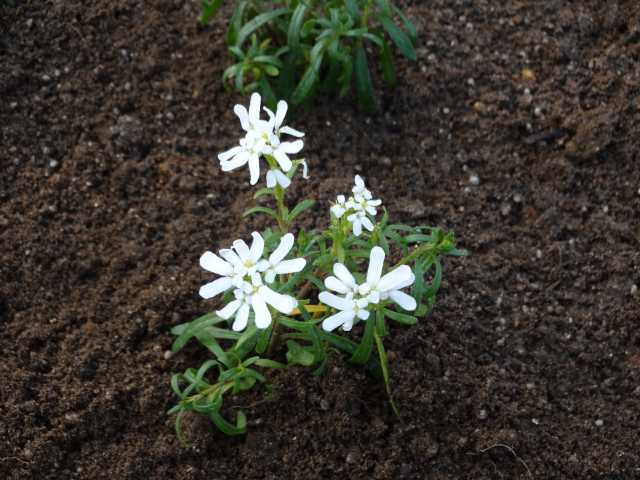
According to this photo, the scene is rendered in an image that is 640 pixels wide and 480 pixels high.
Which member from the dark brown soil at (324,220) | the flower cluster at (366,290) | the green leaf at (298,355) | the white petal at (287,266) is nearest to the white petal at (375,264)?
the flower cluster at (366,290)

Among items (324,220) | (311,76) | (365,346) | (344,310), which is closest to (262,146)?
(344,310)

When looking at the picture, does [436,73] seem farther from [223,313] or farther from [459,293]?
[223,313]

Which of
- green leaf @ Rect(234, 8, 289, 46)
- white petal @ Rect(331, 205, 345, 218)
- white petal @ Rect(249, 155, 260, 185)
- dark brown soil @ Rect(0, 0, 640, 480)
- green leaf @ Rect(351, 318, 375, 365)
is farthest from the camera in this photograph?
green leaf @ Rect(234, 8, 289, 46)

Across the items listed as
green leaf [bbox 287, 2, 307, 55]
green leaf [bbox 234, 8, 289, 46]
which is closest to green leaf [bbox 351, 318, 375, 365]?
green leaf [bbox 287, 2, 307, 55]

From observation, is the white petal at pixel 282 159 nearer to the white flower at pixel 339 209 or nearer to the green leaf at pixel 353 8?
the white flower at pixel 339 209

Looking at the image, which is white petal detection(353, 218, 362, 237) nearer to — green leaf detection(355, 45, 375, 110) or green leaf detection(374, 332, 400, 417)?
green leaf detection(374, 332, 400, 417)

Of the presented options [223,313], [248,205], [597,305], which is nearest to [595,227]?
[597,305]

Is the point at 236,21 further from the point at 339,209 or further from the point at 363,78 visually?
the point at 339,209
